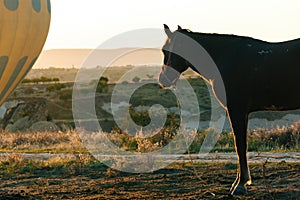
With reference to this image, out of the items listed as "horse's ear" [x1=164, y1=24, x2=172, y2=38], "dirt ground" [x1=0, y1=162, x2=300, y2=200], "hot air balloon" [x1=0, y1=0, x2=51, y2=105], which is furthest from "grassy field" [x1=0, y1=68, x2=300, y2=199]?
"horse's ear" [x1=164, y1=24, x2=172, y2=38]

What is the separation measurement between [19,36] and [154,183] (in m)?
3.69

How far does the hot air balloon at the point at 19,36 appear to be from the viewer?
11023 mm

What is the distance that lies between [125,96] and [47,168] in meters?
38.6

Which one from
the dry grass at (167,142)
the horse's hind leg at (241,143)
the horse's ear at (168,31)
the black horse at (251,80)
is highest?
the horse's ear at (168,31)

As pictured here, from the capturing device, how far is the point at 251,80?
374 inches

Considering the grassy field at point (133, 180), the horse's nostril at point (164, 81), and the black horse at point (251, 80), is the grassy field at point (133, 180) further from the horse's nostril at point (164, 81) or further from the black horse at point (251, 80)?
the horse's nostril at point (164, 81)

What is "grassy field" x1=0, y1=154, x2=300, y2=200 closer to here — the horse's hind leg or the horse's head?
the horse's hind leg

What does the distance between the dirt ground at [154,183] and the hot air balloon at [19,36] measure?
207 centimetres

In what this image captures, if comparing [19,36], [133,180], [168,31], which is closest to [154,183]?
[133,180]

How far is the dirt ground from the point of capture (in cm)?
1008

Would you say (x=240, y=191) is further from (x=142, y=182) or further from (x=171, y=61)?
(x=142, y=182)

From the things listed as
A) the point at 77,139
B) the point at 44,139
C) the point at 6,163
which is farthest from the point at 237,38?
the point at 44,139

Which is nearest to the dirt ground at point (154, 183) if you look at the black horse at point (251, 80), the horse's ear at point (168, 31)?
the black horse at point (251, 80)

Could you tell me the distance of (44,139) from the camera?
83.5ft
